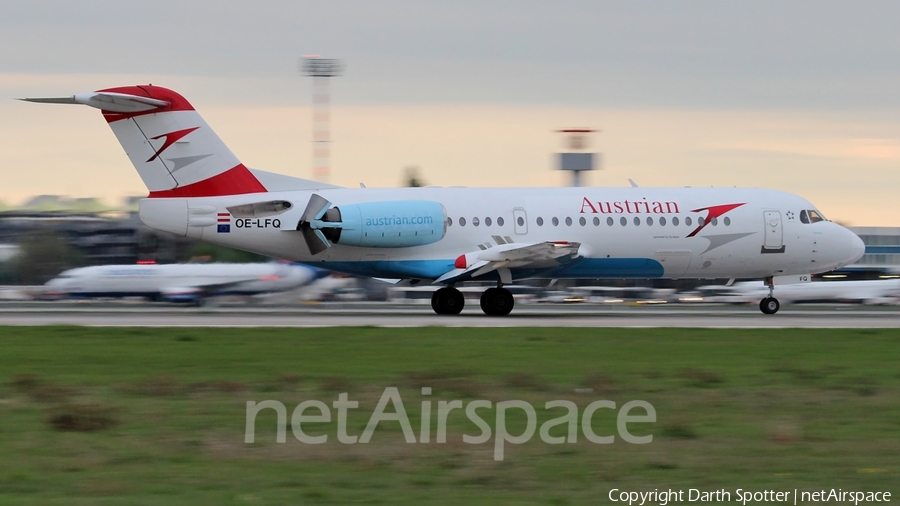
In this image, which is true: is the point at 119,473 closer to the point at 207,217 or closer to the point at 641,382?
the point at 641,382

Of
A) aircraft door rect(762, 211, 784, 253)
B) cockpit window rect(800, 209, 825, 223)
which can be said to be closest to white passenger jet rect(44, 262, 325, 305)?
aircraft door rect(762, 211, 784, 253)

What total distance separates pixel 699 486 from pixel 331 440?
3769 millimetres

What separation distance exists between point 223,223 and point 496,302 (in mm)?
7999

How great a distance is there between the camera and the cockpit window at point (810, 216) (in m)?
32.8

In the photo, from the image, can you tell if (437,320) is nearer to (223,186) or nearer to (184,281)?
(223,186)

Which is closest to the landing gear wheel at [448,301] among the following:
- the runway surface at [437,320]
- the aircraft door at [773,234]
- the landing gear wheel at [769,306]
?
the runway surface at [437,320]

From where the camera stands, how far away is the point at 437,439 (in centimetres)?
1077

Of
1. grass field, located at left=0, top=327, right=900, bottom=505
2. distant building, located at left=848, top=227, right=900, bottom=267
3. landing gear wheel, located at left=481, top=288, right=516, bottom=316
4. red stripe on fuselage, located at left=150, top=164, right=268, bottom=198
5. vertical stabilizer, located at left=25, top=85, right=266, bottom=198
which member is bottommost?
distant building, located at left=848, top=227, right=900, bottom=267

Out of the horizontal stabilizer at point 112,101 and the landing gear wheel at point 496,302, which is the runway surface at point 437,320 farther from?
the horizontal stabilizer at point 112,101

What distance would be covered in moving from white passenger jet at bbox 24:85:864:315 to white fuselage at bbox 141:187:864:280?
3 centimetres

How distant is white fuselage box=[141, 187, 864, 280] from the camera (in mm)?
28031

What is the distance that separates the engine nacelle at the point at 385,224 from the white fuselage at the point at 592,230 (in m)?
0.27

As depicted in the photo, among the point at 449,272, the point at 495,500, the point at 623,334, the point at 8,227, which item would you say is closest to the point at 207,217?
the point at 449,272

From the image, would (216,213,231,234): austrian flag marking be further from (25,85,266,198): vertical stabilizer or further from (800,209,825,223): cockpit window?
(800,209,825,223): cockpit window
